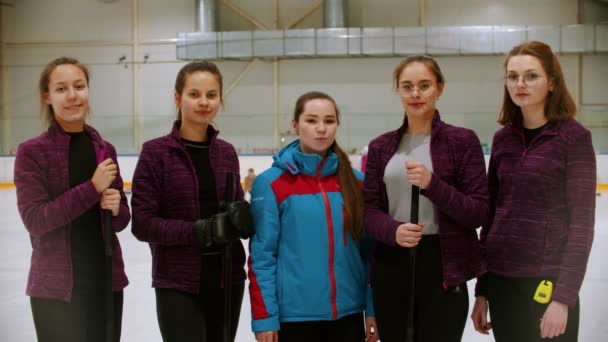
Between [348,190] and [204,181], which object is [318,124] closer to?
[348,190]

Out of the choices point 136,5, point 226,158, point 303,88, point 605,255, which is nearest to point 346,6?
point 303,88

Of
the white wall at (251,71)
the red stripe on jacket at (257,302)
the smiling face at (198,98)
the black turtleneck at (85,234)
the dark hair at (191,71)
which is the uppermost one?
the white wall at (251,71)

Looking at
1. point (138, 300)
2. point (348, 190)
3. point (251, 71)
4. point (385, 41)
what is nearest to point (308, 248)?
point (348, 190)

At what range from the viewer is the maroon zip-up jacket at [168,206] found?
2.09m

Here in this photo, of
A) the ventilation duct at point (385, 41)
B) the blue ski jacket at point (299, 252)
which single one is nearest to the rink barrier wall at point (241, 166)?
the ventilation duct at point (385, 41)

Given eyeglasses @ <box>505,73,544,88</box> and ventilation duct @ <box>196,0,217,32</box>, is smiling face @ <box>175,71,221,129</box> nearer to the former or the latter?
eyeglasses @ <box>505,73,544,88</box>

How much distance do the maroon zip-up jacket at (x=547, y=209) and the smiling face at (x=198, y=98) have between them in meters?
1.05

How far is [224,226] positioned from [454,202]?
2.45ft

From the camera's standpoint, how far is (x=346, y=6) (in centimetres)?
1600

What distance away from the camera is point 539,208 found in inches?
79.2

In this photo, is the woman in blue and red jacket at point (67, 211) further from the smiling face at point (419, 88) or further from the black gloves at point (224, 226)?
the smiling face at point (419, 88)

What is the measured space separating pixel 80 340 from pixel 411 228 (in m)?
1.16

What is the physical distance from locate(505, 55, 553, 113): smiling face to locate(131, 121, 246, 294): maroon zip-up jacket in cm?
108

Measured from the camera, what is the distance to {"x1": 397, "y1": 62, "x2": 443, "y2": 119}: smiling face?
212cm
